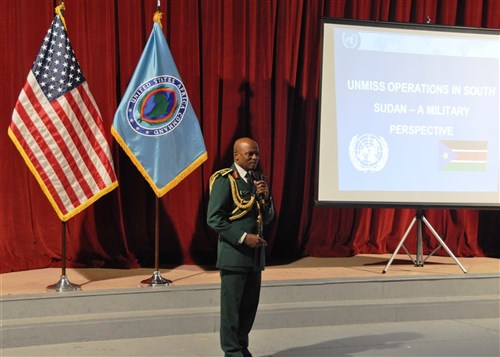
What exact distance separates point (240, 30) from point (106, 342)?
3136 millimetres

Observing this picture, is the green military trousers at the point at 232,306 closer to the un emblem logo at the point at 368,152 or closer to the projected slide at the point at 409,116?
the projected slide at the point at 409,116

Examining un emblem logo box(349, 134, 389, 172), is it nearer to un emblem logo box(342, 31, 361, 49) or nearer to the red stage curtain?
un emblem logo box(342, 31, 361, 49)

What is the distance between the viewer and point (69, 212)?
16.8ft

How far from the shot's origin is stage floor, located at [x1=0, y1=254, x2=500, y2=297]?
532cm

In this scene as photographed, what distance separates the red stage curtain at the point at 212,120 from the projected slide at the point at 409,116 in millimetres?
935

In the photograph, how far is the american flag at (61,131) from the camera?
5023 millimetres

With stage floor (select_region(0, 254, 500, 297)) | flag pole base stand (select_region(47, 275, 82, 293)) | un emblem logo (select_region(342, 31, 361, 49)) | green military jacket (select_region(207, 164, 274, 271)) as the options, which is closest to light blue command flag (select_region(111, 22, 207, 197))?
stage floor (select_region(0, 254, 500, 297))

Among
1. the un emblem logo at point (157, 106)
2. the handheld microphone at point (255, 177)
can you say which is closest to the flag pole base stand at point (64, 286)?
the un emblem logo at point (157, 106)

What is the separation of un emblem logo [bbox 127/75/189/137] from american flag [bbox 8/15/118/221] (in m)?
0.27

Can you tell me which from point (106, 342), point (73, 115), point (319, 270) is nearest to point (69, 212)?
point (73, 115)

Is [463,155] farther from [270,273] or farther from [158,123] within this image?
[158,123]

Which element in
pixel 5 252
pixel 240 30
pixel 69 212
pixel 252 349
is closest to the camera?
pixel 252 349

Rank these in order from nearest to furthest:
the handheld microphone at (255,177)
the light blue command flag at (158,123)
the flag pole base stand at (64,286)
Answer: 1. the handheld microphone at (255,177)
2. the flag pole base stand at (64,286)
3. the light blue command flag at (158,123)

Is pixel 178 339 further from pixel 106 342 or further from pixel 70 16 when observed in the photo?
pixel 70 16
